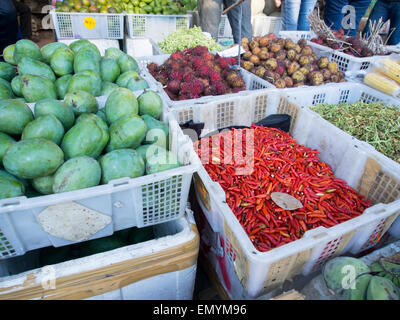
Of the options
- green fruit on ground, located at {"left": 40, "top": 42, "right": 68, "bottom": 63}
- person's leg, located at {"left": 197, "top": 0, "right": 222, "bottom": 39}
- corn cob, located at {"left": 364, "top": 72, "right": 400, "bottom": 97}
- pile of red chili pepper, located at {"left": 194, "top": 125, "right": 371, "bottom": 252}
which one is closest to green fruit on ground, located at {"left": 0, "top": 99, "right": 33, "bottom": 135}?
green fruit on ground, located at {"left": 40, "top": 42, "right": 68, "bottom": 63}

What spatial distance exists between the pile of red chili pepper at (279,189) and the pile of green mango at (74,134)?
58 centimetres

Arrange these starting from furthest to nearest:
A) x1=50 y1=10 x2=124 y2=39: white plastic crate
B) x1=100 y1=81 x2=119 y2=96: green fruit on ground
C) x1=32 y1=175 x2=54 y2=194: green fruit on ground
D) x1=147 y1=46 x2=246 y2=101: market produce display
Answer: x1=50 y1=10 x2=124 y2=39: white plastic crate
x1=147 y1=46 x2=246 y2=101: market produce display
x1=100 y1=81 x2=119 y2=96: green fruit on ground
x1=32 y1=175 x2=54 y2=194: green fruit on ground

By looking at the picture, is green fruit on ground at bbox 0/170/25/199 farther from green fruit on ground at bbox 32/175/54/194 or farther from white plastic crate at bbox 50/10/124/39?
white plastic crate at bbox 50/10/124/39

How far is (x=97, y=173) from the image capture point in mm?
1097

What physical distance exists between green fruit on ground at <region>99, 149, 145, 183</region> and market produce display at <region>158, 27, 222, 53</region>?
9.16 feet

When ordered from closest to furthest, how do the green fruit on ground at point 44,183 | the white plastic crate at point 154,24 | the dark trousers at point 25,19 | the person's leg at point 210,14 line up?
the green fruit on ground at point 44,183, the person's leg at point 210,14, the white plastic crate at point 154,24, the dark trousers at point 25,19

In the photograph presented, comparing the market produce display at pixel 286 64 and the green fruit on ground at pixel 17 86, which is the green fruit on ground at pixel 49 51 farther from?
the market produce display at pixel 286 64

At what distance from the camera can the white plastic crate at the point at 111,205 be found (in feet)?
3.19

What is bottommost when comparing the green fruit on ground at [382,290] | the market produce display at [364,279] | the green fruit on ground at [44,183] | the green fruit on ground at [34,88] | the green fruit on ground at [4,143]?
the market produce display at [364,279]

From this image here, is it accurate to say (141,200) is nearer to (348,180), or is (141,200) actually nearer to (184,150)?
(184,150)

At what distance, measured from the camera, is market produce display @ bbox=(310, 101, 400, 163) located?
2035 millimetres

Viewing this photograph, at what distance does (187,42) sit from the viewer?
356 cm

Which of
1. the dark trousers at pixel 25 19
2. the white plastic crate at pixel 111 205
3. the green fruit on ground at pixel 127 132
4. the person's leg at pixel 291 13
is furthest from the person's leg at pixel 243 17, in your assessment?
the dark trousers at pixel 25 19
